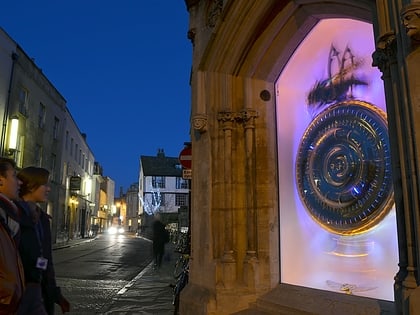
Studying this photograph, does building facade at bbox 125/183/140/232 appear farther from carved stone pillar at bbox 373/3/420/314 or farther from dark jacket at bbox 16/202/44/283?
carved stone pillar at bbox 373/3/420/314

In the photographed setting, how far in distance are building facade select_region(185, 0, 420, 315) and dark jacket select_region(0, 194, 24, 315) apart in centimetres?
284

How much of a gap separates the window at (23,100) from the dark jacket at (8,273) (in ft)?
65.1

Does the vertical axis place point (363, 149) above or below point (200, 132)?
below

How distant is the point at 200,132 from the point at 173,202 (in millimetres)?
48841

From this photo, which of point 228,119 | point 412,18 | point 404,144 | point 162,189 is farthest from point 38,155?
point 162,189

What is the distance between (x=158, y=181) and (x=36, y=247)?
173ft

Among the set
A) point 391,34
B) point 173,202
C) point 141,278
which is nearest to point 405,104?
point 391,34

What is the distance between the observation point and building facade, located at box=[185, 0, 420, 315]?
157 inches

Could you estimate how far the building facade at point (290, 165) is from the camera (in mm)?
3994

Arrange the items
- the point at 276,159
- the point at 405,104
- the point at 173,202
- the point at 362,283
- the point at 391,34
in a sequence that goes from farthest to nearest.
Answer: the point at 173,202, the point at 276,159, the point at 362,283, the point at 391,34, the point at 405,104

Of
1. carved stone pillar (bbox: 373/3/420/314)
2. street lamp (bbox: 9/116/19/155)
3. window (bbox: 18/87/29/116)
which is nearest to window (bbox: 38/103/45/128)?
window (bbox: 18/87/29/116)

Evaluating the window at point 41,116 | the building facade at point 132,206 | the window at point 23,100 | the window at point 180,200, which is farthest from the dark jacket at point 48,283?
the building facade at point 132,206

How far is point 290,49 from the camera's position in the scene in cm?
511

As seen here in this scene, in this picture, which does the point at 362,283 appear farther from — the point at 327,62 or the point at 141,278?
the point at 141,278
